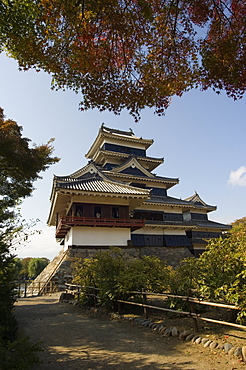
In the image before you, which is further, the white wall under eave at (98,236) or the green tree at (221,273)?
the white wall under eave at (98,236)

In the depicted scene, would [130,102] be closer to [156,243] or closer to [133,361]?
[133,361]

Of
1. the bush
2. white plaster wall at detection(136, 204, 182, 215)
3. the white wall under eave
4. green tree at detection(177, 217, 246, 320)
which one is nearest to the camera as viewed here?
green tree at detection(177, 217, 246, 320)

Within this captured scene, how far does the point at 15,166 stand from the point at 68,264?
25.9 feet

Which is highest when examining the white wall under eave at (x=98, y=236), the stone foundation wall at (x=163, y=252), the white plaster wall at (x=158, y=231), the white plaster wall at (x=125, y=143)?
the white plaster wall at (x=125, y=143)

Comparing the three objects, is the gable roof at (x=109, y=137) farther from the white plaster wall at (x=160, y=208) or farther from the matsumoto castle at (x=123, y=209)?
the white plaster wall at (x=160, y=208)

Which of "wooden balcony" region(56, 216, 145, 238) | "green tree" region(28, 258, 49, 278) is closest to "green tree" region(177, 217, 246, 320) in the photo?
"wooden balcony" region(56, 216, 145, 238)

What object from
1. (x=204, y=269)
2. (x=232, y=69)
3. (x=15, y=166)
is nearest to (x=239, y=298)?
(x=204, y=269)

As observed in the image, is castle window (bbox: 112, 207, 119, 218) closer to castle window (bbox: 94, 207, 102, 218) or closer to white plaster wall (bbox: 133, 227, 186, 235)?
castle window (bbox: 94, 207, 102, 218)

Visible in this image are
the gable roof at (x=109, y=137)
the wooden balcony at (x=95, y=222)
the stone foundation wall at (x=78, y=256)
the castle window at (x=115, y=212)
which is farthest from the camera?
the gable roof at (x=109, y=137)

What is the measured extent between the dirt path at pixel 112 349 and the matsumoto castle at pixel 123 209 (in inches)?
376

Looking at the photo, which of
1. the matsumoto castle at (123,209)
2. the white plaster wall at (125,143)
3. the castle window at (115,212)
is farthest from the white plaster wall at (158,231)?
the white plaster wall at (125,143)

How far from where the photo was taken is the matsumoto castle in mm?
17672

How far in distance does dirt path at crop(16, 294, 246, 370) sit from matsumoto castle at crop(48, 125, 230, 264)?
31.3 ft

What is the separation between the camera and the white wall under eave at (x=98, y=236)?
17.5m
